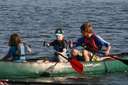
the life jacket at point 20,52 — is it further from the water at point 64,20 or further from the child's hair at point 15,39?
the water at point 64,20

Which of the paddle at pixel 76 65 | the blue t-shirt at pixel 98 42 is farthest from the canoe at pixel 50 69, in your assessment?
the blue t-shirt at pixel 98 42

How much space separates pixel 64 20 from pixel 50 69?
1515 centimetres

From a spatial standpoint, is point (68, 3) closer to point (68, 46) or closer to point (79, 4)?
point (79, 4)

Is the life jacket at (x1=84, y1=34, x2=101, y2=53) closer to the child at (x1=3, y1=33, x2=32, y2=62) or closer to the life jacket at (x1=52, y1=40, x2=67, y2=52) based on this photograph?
the life jacket at (x1=52, y1=40, x2=67, y2=52)

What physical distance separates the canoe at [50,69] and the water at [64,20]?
11.4 inches

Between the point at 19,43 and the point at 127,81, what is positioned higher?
the point at 19,43

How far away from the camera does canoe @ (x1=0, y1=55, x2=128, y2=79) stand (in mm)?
14719

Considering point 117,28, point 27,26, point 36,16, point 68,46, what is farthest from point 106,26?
point 68,46

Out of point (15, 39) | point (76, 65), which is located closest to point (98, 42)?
point (76, 65)

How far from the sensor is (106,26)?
27.4m

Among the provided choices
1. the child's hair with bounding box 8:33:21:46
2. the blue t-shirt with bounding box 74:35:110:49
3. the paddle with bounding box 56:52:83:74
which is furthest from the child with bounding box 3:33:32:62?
the blue t-shirt with bounding box 74:35:110:49

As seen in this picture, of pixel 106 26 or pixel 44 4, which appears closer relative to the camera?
pixel 106 26

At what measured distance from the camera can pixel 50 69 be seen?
15.2 metres

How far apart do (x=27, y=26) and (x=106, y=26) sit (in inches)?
140
